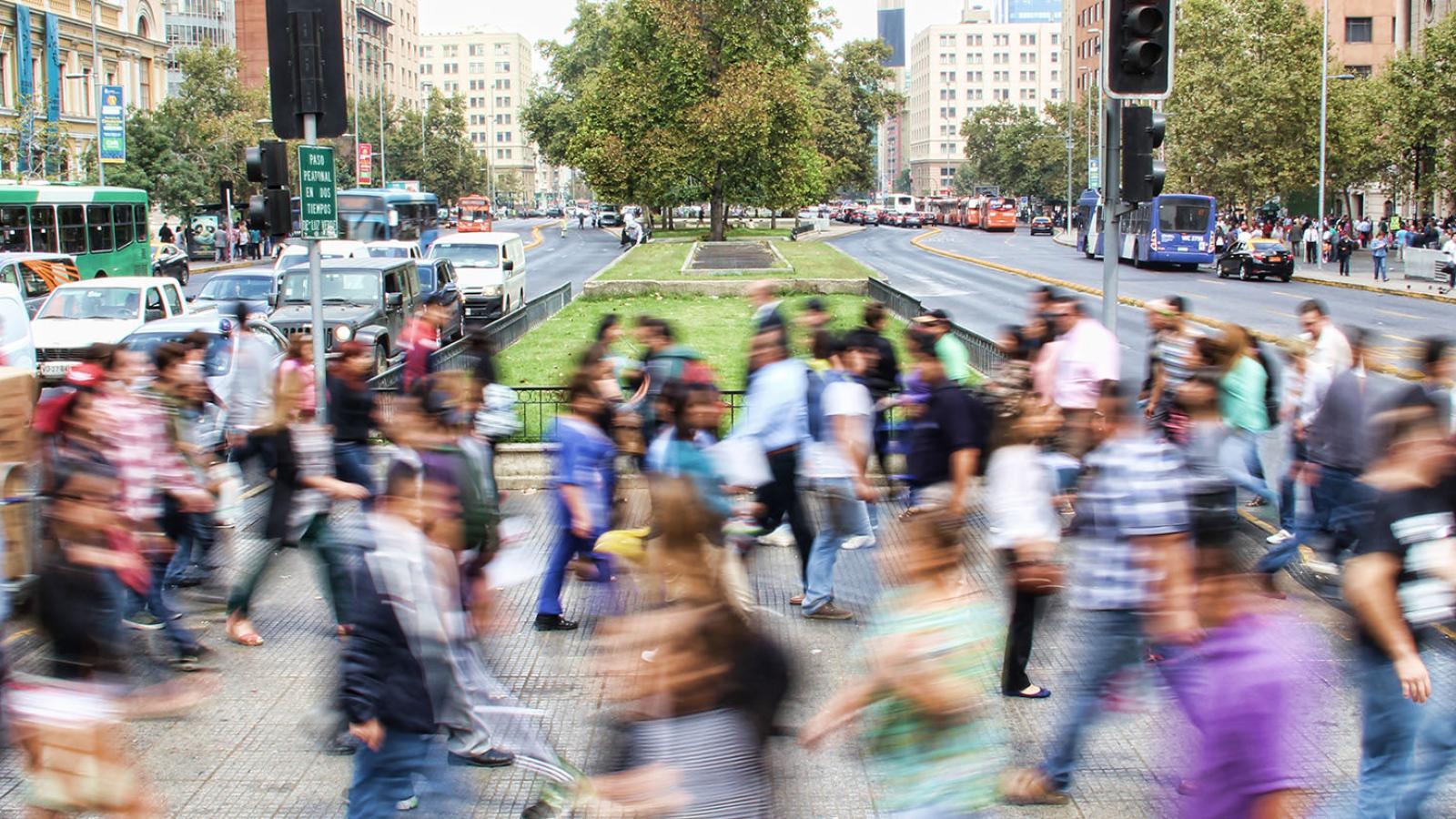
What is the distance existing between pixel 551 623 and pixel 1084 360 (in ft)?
14.3

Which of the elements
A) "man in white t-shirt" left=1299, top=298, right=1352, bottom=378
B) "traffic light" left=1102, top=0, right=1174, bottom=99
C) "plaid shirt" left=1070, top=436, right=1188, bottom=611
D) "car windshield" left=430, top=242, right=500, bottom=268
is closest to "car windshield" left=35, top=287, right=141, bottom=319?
"car windshield" left=430, top=242, right=500, bottom=268

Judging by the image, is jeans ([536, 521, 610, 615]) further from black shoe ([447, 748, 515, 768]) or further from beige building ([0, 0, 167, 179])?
beige building ([0, 0, 167, 179])

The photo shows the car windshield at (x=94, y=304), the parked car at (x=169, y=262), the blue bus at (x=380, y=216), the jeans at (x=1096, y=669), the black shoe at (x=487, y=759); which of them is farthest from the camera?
the blue bus at (x=380, y=216)

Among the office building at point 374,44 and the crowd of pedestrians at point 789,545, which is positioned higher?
the office building at point 374,44

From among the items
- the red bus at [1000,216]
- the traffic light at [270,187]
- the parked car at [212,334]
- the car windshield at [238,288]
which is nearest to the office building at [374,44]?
the red bus at [1000,216]

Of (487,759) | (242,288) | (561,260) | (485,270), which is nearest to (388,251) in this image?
(485,270)

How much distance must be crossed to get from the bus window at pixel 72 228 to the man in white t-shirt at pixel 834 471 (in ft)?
92.3

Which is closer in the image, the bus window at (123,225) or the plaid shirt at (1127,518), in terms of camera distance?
the plaid shirt at (1127,518)

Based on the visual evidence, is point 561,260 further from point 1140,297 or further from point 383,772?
point 383,772

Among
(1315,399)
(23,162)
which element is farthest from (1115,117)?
(23,162)

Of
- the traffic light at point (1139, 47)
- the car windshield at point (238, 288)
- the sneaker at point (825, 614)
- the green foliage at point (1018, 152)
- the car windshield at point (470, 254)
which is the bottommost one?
the sneaker at point (825, 614)

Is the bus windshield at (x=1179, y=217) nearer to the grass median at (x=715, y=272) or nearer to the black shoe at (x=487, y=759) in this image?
the grass median at (x=715, y=272)

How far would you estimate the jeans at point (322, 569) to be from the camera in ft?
23.9

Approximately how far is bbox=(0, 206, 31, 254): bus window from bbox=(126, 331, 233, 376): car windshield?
15097mm
